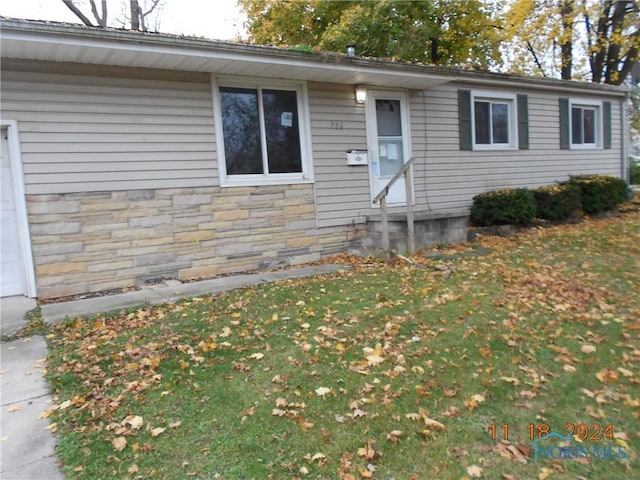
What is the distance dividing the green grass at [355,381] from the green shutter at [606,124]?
8348 millimetres

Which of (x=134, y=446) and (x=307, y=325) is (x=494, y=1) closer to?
(x=307, y=325)

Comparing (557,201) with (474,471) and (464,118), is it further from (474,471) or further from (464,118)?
(474,471)

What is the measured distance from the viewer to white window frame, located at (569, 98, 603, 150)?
1134 centimetres

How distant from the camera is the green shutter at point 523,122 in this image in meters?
10.1

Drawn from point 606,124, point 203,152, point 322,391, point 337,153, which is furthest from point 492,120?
point 322,391

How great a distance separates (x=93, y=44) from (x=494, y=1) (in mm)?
15602

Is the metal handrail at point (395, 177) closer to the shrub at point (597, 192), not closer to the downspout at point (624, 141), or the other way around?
the shrub at point (597, 192)

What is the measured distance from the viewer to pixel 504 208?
8930 mm

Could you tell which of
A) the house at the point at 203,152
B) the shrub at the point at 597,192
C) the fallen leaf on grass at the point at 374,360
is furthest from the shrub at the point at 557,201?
the fallen leaf on grass at the point at 374,360

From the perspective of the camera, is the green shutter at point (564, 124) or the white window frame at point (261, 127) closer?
the white window frame at point (261, 127)

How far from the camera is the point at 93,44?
4973 millimetres

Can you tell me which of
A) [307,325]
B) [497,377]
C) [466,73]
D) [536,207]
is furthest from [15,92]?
[536,207]

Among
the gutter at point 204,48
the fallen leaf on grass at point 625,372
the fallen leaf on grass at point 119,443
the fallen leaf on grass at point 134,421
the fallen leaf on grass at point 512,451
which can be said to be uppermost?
the gutter at point 204,48

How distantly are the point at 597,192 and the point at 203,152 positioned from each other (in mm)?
9343
